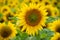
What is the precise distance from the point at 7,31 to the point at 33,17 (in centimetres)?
35

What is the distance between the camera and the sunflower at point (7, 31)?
7.08ft

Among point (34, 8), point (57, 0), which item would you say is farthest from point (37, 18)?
point (57, 0)

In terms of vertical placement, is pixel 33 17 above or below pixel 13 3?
above

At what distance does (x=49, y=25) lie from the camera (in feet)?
7.30

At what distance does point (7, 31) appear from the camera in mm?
2201

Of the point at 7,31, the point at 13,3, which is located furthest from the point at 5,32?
the point at 13,3

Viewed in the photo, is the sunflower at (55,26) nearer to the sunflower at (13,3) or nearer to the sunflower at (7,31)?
the sunflower at (7,31)

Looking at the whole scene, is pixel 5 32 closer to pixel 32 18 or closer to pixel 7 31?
pixel 7 31

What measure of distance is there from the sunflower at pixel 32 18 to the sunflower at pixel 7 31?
0.24 m

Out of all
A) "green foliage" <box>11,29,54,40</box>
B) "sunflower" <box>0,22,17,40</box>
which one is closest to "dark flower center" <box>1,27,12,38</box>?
"sunflower" <box>0,22,17,40</box>

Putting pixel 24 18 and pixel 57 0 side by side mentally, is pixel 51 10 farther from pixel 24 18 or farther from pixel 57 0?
pixel 57 0

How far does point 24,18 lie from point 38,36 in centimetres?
15

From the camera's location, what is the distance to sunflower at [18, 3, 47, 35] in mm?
1912

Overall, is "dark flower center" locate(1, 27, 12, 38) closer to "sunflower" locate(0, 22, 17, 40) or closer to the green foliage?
"sunflower" locate(0, 22, 17, 40)
